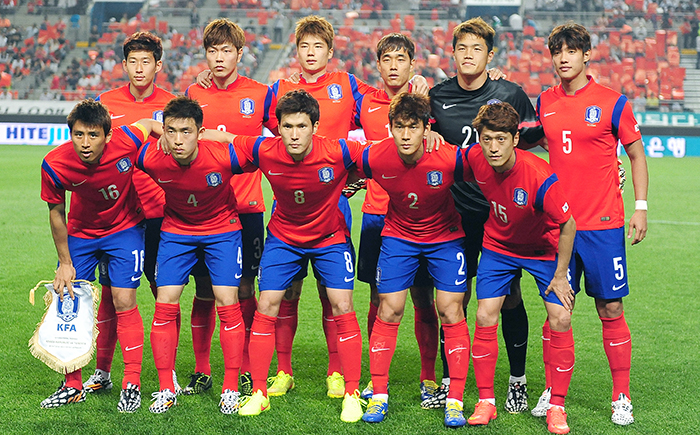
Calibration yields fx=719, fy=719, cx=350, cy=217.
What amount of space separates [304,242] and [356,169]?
1.79ft

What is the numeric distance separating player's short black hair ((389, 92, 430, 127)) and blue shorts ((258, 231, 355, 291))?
90cm

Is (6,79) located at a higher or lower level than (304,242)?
higher

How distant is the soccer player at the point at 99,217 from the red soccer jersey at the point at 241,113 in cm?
59

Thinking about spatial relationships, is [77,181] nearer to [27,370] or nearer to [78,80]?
[27,370]

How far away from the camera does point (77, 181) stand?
14.0 ft

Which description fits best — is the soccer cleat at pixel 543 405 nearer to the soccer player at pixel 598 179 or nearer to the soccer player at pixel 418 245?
the soccer player at pixel 598 179

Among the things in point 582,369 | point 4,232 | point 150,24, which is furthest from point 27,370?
point 150,24

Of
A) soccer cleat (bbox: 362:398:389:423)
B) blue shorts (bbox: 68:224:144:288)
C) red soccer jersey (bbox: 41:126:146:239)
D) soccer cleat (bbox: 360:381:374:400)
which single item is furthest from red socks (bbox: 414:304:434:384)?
red soccer jersey (bbox: 41:126:146:239)

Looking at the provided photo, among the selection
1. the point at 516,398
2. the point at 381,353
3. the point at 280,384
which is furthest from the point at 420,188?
the point at 280,384

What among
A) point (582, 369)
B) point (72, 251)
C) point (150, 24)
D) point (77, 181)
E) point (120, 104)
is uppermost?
point (150, 24)

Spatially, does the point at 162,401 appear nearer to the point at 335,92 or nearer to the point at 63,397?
the point at 63,397

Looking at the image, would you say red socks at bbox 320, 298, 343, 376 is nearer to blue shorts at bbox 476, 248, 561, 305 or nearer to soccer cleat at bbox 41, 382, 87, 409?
blue shorts at bbox 476, 248, 561, 305

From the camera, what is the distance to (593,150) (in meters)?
4.13

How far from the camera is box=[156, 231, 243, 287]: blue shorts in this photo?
4.36 m
